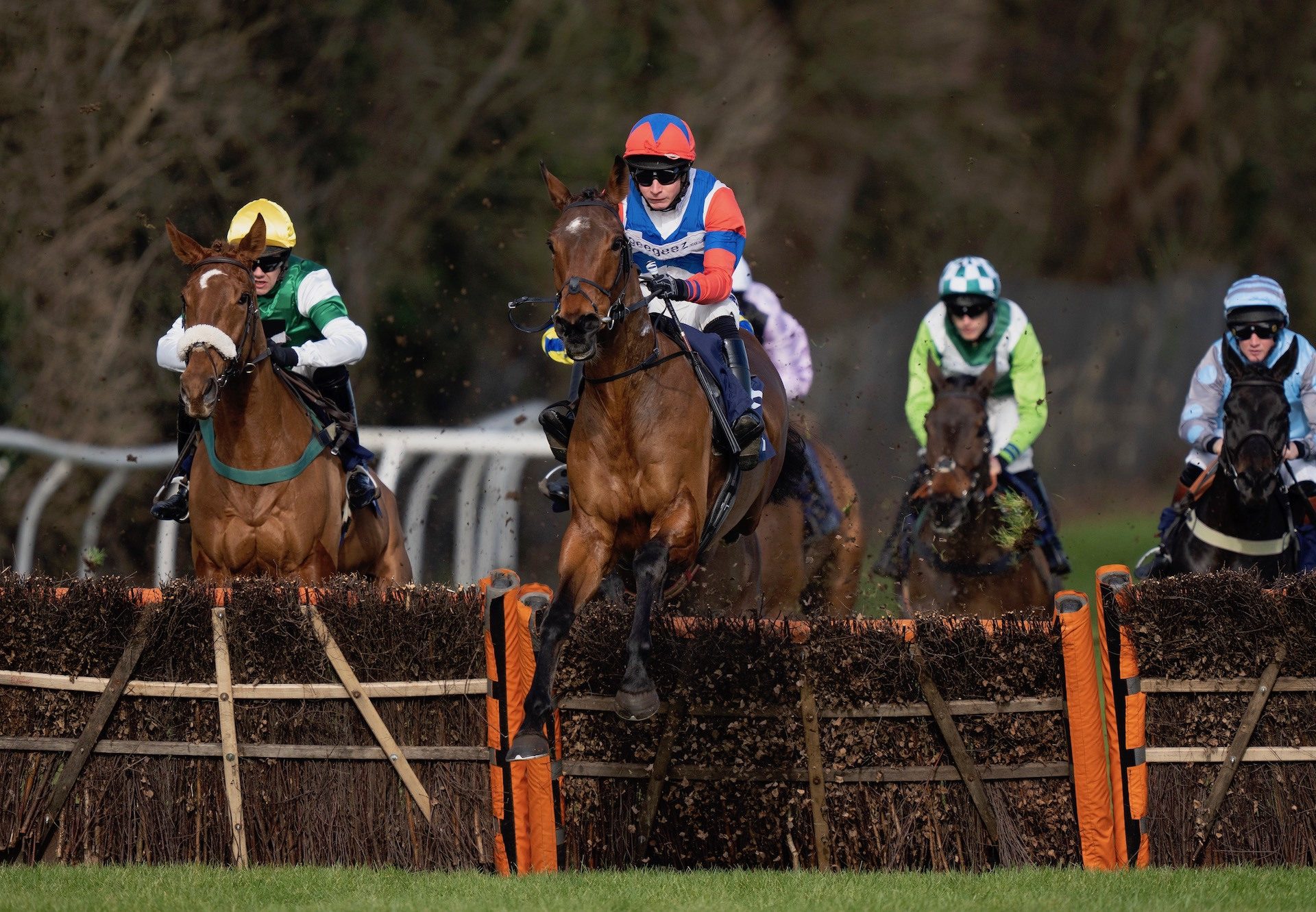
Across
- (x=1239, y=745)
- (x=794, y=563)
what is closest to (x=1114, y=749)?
(x=1239, y=745)

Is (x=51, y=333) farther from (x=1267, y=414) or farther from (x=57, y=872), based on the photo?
(x=1267, y=414)

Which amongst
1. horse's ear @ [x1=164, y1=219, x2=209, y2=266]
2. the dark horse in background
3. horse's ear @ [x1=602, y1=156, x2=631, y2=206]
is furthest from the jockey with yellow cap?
the dark horse in background

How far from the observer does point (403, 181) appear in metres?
16.7

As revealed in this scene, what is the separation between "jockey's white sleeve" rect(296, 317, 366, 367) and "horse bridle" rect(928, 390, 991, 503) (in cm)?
273

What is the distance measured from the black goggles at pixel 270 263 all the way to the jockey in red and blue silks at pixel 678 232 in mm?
1702

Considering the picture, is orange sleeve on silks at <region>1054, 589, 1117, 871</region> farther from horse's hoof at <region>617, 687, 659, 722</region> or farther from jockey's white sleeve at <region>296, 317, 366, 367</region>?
jockey's white sleeve at <region>296, 317, 366, 367</region>

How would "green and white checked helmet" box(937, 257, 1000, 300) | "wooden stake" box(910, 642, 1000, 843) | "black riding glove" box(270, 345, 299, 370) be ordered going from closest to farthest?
"wooden stake" box(910, 642, 1000, 843) < "black riding glove" box(270, 345, 299, 370) < "green and white checked helmet" box(937, 257, 1000, 300)

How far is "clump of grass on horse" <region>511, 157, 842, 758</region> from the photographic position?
19.4 feet

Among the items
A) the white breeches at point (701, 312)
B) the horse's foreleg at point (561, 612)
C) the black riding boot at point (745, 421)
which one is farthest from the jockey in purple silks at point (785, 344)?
the horse's foreleg at point (561, 612)

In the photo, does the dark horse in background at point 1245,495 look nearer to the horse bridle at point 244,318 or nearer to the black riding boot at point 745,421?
the black riding boot at point 745,421

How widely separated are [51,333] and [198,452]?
6467 mm

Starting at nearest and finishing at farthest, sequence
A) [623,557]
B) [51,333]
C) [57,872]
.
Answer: [57,872], [623,557], [51,333]

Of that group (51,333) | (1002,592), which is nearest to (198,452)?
(1002,592)

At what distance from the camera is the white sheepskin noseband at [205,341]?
7.04m
